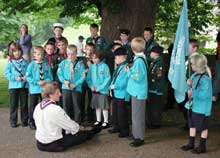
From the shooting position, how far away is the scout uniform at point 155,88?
7.85 meters

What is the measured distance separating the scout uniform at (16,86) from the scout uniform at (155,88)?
260 centimetres

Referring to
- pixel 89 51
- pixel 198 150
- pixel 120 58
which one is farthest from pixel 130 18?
pixel 198 150

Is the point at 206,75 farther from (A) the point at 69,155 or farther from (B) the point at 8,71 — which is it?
(B) the point at 8,71

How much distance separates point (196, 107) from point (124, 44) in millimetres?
2771

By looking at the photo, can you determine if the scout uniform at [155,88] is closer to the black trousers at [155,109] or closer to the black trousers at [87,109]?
the black trousers at [155,109]

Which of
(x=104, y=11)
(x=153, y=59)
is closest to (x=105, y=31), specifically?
(x=104, y=11)

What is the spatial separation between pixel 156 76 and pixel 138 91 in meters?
1.22

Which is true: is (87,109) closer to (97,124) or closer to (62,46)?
(97,124)

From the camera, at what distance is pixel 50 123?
636 cm

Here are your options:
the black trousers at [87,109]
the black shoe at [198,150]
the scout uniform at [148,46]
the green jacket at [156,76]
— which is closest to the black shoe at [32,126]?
the black trousers at [87,109]

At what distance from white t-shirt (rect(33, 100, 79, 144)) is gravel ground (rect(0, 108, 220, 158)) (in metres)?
0.28

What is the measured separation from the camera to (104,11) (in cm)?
1048

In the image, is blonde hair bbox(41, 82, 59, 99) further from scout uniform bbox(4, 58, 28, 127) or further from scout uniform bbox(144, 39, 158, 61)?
scout uniform bbox(144, 39, 158, 61)

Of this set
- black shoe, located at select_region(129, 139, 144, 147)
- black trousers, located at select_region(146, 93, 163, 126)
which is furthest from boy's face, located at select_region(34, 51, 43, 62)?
black shoe, located at select_region(129, 139, 144, 147)
